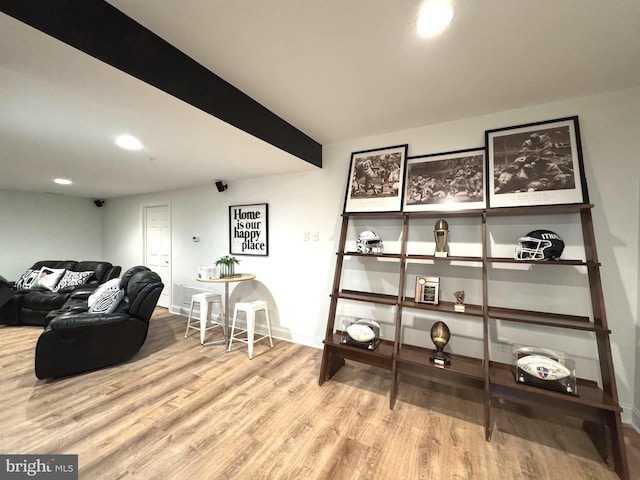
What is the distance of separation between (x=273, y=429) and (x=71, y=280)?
4.57 m

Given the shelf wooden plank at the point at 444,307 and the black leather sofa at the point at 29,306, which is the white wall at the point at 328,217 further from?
the black leather sofa at the point at 29,306

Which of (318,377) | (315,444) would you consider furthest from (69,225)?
(315,444)

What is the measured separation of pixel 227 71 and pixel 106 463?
8.45 ft

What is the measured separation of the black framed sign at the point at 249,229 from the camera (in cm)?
346

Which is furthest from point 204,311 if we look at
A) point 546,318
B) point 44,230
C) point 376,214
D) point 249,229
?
point 44,230

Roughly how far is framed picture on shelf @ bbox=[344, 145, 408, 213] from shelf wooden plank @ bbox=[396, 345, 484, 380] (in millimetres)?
1317

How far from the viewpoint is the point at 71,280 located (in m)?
4.13

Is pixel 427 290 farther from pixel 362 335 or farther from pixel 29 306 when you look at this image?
pixel 29 306

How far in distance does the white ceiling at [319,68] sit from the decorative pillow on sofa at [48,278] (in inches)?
104

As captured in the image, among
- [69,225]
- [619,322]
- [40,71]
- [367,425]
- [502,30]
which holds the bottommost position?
[367,425]

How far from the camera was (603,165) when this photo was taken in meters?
1.88

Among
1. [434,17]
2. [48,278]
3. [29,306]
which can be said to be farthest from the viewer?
[48,278]

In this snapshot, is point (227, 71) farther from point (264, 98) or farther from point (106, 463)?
point (106, 463)

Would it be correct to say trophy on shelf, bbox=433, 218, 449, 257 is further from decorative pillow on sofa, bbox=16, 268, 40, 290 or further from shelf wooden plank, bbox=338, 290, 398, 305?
decorative pillow on sofa, bbox=16, 268, 40, 290
